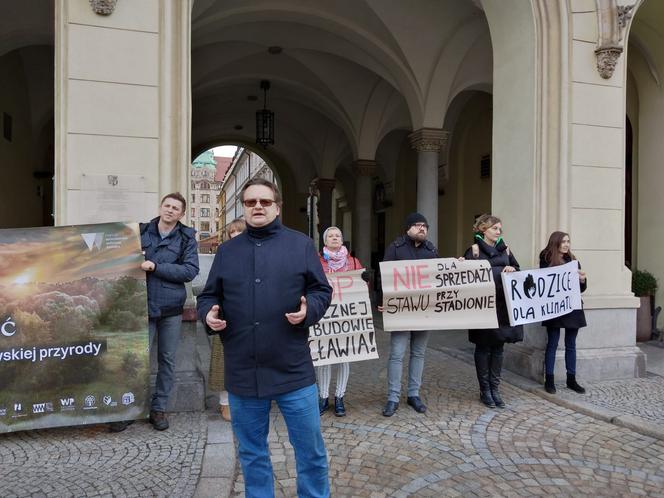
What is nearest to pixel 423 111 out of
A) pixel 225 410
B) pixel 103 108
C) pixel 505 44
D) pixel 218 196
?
pixel 505 44

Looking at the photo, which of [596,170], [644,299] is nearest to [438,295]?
[596,170]

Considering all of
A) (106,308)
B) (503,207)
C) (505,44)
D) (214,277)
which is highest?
(505,44)

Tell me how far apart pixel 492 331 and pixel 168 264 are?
307 cm

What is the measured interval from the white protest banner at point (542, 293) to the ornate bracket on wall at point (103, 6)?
180 inches

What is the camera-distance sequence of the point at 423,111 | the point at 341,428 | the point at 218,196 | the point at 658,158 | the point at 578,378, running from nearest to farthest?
the point at 341,428
the point at 578,378
the point at 658,158
the point at 423,111
the point at 218,196

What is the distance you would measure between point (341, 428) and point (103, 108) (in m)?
3.65

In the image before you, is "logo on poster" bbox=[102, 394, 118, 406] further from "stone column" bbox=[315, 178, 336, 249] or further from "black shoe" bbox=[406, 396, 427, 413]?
"stone column" bbox=[315, 178, 336, 249]

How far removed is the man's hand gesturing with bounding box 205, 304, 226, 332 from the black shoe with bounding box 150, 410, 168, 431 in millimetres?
2235

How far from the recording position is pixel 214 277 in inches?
99.3

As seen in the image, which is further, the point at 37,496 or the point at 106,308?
the point at 106,308

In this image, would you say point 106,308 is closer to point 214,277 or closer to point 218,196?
point 214,277

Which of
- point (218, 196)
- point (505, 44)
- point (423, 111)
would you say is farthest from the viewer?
point (218, 196)

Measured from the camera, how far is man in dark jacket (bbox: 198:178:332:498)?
2.40m

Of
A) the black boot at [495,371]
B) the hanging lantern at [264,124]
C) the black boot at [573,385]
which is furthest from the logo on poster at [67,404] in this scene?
the hanging lantern at [264,124]
